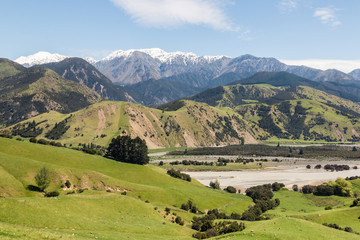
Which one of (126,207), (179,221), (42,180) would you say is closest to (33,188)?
(42,180)

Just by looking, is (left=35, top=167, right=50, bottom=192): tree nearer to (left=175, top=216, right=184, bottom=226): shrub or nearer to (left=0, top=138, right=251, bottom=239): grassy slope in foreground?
(left=0, top=138, right=251, bottom=239): grassy slope in foreground

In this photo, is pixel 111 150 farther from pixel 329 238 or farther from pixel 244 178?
pixel 329 238

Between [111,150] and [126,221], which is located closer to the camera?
[126,221]

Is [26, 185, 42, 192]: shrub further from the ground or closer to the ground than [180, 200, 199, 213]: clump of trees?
further from the ground

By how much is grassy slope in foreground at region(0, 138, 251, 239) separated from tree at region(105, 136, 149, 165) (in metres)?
13.4

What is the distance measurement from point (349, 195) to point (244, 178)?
2496 inches

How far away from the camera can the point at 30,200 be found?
5012 centimetres

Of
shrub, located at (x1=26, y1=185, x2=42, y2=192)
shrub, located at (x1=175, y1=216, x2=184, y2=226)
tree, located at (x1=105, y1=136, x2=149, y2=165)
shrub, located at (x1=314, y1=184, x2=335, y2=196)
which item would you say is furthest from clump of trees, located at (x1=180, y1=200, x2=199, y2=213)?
shrub, located at (x1=314, y1=184, x2=335, y2=196)

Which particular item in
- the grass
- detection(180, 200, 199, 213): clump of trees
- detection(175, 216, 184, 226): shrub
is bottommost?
detection(180, 200, 199, 213): clump of trees

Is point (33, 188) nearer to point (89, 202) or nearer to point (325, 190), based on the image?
point (89, 202)

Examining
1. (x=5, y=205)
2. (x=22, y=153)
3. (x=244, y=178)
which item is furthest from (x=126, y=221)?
(x=244, y=178)

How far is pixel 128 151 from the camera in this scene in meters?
141

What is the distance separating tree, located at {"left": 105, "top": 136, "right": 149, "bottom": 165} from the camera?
5497 inches

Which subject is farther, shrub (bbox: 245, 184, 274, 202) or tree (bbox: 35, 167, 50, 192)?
shrub (bbox: 245, 184, 274, 202)
